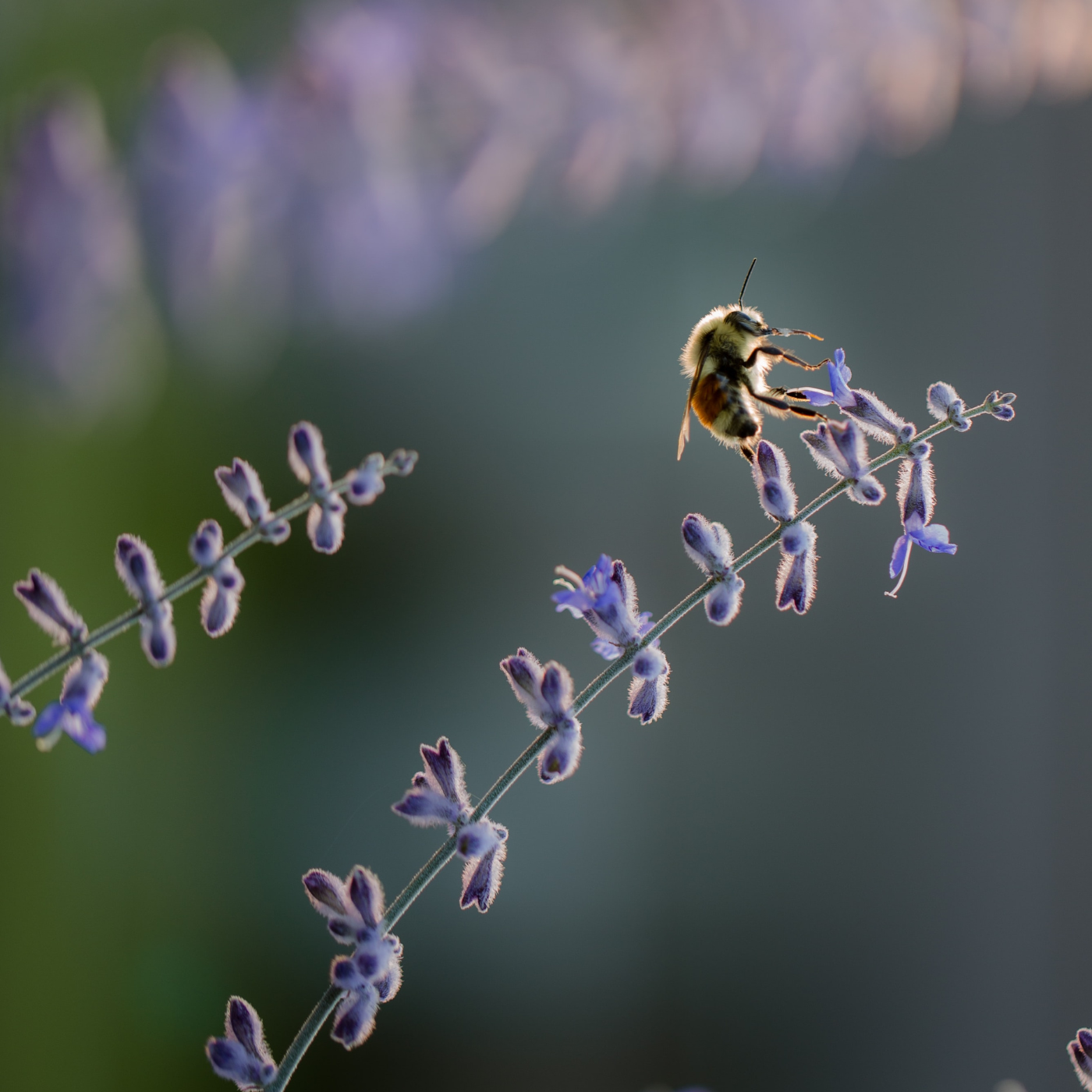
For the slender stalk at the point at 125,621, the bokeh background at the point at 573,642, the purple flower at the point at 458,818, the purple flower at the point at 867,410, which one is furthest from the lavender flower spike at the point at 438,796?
the bokeh background at the point at 573,642

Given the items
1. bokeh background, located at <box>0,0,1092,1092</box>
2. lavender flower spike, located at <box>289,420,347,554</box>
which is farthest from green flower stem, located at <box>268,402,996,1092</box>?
bokeh background, located at <box>0,0,1092,1092</box>

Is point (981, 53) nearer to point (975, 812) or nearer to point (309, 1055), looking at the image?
point (975, 812)

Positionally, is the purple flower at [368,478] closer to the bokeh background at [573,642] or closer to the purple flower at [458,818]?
the purple flower at [458,818]

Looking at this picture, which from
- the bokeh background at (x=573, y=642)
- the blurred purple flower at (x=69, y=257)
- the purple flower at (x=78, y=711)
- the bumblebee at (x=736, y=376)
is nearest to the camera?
the purple flower at (x=78, y=711)

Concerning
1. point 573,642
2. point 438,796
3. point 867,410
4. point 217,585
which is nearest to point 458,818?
point 438,796

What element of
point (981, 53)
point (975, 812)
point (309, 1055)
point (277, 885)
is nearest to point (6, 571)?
point (277, 885)

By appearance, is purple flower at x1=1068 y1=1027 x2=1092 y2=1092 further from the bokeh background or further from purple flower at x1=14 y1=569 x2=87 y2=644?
the bokeh background

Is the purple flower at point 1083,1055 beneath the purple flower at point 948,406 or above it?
beneath
